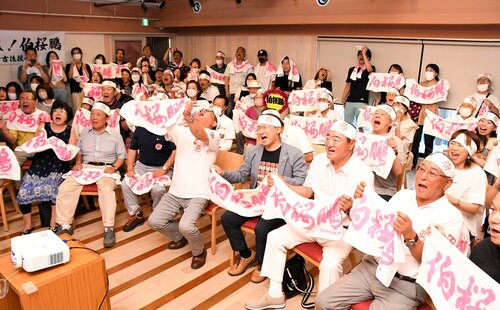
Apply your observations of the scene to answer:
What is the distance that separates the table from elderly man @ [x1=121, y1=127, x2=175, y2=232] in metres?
1.73

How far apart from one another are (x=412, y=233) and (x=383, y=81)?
5.42 metres

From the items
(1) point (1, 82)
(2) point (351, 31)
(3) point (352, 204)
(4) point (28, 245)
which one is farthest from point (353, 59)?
(1) point (1, 82)

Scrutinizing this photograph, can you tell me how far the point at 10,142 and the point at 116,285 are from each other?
260 centimetres

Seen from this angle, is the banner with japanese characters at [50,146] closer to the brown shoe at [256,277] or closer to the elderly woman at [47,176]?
the elderly woman at [47,176]

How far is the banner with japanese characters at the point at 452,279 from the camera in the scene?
1.77 meters

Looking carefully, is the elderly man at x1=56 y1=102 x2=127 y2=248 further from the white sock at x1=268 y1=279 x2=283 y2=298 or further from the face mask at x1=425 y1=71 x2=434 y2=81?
the face mask at x1=425 y1=71 x2=434 y2=81

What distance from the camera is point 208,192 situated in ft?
12.1

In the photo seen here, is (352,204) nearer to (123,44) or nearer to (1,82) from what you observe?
(1,82)

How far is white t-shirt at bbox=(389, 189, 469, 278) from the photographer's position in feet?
7.33

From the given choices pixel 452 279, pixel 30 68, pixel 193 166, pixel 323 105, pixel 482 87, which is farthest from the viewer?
pixel 30 68

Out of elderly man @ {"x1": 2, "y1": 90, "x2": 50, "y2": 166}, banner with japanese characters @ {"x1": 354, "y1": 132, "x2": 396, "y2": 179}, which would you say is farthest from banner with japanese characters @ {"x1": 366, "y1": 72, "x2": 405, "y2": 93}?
elderly man @ {"x1": 2, "y1": 90, "x2": 50, "y2": 166}

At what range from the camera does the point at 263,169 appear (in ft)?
11.5

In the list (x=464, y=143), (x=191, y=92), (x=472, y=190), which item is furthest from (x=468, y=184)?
(x=191, y=92)

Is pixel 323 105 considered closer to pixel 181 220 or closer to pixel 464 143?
pixel 464 143
